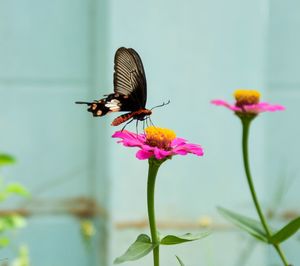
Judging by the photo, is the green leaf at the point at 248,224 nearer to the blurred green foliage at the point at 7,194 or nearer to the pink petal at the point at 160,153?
the pink petal at the point at 160,153

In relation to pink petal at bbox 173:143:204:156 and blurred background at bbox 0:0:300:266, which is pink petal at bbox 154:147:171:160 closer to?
pink petal at bbox 173:143:204:156

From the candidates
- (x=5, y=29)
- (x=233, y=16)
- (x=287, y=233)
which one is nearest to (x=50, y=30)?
(x=5, y=29)

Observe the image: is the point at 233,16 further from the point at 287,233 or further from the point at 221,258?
the point at 287,233

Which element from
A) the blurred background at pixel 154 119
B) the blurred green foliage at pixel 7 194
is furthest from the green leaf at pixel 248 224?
the blurred background at pixel 154 119

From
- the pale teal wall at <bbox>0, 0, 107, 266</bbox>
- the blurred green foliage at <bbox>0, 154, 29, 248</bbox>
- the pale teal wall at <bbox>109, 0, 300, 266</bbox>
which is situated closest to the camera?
the blurred green foliage at <bbox>0, 154, 29, 248</bbox>

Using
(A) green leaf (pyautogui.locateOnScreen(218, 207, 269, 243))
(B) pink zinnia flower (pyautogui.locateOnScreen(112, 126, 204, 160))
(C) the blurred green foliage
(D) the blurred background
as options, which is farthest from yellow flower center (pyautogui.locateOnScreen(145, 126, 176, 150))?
(D) the blurred background

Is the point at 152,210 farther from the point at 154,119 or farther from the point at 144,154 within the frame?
the point at 154,119
